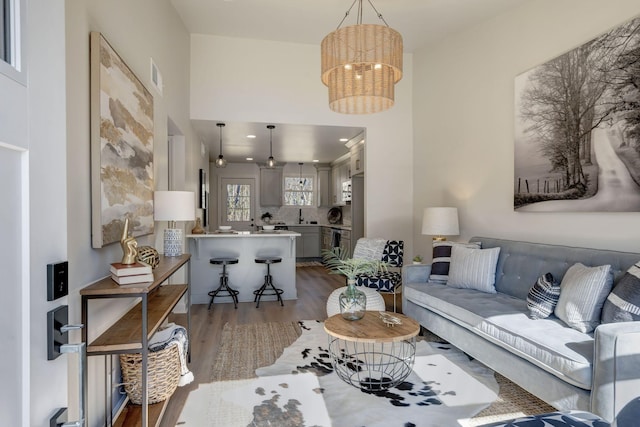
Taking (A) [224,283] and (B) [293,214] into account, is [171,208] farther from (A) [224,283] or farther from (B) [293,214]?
(B) [293,214]

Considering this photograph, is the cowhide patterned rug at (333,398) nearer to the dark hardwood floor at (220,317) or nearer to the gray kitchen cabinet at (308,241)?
the dark hardwood floor at (220,317)

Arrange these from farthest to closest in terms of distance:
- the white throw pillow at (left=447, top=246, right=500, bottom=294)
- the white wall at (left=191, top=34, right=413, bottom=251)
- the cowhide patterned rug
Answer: the white wall at (left=191, top=34, right=413, bottom=251), the white throw pillow at (left=447, top=246, right=500, bottom=294), the cowhide patterned rug

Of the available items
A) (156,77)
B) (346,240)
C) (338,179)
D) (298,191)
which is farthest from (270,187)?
(156,77)

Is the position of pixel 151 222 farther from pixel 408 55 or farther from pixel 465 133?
pixel 408 55

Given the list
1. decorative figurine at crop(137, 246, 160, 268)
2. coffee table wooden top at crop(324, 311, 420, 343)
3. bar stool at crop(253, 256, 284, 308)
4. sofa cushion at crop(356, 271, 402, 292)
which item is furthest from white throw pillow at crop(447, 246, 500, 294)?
decorative figurine at crop(137, 246, 160, 268)

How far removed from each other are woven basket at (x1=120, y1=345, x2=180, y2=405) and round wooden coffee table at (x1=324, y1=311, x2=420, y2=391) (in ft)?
3.27

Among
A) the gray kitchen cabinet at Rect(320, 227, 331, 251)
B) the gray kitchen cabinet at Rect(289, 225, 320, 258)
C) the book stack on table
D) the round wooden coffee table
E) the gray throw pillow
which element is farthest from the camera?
the gray kitchen cabinet at Rect(289, 225, 320, 258)

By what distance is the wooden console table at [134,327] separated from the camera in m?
1.66

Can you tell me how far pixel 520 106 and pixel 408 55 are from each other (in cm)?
229

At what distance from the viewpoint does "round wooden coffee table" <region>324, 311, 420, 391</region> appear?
2.18 meters

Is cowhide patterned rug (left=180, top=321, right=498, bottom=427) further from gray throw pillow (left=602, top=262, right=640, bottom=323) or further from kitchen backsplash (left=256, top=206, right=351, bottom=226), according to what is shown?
kitchen backsplash (left=256, top=206, right=351, bottom=226)

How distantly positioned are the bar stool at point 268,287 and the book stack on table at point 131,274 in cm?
291

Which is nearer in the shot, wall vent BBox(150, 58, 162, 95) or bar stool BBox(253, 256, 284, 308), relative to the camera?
wall vent BBox(150, 58, 162, 95)

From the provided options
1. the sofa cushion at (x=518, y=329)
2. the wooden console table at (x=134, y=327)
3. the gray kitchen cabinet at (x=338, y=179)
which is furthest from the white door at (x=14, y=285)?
the gray kitchen cabinet at (x=338, y=179)
